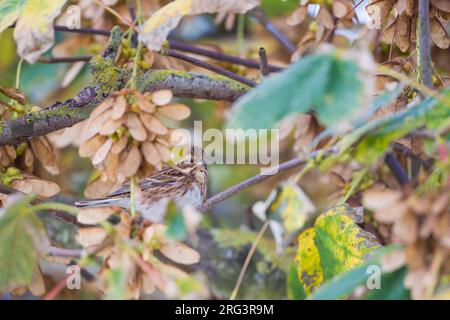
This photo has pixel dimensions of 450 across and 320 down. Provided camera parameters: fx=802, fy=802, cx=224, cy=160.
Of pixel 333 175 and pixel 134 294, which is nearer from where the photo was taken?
pixel 134 294

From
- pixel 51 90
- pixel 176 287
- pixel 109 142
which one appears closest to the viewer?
pixel 176 287

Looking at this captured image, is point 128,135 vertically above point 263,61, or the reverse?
point 263,61

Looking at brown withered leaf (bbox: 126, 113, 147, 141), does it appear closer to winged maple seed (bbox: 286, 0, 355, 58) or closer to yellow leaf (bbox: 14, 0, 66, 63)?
yellow leaf (bbox: 14, 0, 66, 63)

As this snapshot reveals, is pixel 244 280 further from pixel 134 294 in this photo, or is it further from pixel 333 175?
pixel 134 294

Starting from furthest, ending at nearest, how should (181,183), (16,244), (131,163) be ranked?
(181,183), (131,163), (16,244)

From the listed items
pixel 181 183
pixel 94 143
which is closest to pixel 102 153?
pixel 94 143

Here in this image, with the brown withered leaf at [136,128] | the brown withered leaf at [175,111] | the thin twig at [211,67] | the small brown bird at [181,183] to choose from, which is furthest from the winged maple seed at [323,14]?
the brown withered leaf at [136,128]

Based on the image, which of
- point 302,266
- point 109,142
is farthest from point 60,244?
point 109,142

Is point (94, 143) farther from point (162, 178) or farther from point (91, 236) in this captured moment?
point (162, 178)
